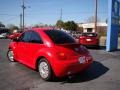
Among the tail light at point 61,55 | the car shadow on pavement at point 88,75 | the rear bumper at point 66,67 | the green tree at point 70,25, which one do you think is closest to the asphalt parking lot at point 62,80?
the car shadow on pavement at point 88,75

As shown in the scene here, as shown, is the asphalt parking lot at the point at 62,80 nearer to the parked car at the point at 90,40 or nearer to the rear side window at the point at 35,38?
the rear side window at the point at 35,38

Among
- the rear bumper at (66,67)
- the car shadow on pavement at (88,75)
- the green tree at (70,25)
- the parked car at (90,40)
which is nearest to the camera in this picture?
the rear bumper at (66,67)

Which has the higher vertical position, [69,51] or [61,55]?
[69,51]

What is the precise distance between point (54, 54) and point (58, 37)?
0.89m

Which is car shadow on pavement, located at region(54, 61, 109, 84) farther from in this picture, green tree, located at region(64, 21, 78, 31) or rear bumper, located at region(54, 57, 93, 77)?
green tree, located at region(64, 21, 78, 31)

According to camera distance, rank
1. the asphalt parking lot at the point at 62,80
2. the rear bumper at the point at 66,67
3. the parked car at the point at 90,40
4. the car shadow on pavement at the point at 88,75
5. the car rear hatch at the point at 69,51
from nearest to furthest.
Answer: the asphalt parking lot at the point at 62,80 < the rear bumper at the point at 66,67 < the car rear hatch at the point at 69,51 < the car shadow on pavement at the point at 88,75 < the parked car at the point at 90,40

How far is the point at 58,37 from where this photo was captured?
7.66 meters

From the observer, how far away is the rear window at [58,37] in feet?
24.6

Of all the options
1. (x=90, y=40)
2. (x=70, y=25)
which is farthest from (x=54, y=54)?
(x=70, y=25)

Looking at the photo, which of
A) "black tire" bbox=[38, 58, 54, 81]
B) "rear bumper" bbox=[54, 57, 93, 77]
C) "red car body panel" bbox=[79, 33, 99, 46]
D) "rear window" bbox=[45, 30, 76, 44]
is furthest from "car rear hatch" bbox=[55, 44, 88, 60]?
"red car body panel" bbox=[79, 33, 99, 46]

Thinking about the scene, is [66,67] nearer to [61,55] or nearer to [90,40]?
[61,55]

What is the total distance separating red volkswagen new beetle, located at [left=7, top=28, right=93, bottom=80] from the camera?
6922 mm

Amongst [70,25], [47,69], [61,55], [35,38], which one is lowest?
[47,69]

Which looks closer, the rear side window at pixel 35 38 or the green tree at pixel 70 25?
the rear side window at pixel 35 38
